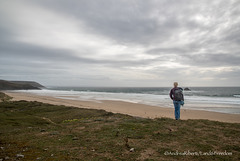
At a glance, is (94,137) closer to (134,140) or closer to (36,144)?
(134,140)

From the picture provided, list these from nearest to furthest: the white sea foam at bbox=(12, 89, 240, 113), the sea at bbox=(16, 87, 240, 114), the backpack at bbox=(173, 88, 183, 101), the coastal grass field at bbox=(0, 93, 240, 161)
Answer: the coastal grass field at bbox=(0, 93, 240, 161), the backpack at bbox=(173, 88, 183, 101), the white sea foam at bbox=(12, 89, 240, 113), the sea at bbox=(16, 87, 240, 114)

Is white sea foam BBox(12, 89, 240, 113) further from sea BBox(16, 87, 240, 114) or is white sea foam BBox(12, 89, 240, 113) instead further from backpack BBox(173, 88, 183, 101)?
backpack BBox(173, 88, 183, 101)

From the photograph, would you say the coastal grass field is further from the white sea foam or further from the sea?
the white sea foam

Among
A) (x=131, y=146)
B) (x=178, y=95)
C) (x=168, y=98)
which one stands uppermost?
(x=178, y=95)

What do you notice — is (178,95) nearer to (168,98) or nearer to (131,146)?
(131,146)

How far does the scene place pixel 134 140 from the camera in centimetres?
508

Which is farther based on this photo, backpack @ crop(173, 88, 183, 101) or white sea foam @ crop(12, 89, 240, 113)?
white sea foam @ crop(12, 89, 240, 113)

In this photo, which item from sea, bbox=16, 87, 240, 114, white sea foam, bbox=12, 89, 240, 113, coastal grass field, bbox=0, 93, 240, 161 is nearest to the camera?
coastal grass field, bbox=0, 93, 240, 161

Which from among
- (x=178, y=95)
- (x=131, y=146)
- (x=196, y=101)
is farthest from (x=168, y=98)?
(x=131, y=146)

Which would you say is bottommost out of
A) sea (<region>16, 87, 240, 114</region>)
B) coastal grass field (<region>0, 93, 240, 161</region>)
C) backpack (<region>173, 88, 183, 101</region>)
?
sea (<region>16, 87, 240, 114</region>)

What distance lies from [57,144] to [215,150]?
4830mm

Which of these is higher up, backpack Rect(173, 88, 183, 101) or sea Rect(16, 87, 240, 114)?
backpack Rect(173, 88, 183, 101)

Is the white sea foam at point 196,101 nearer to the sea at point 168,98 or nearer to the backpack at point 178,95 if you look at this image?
the sea at point 168,98

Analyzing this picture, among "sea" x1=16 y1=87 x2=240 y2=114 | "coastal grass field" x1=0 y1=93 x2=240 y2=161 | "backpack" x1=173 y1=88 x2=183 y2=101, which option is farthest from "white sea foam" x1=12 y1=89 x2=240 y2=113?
"coastal grass field" x1=0 y1=93 x2=240 y2=161
